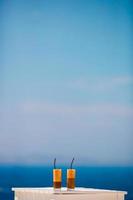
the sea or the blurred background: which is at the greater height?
the blurred background

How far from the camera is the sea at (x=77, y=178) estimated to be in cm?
452

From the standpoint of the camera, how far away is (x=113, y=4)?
479 centimetres

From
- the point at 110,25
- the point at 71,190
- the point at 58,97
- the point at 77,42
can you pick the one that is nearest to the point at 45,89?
the point at 58,97

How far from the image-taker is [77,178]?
463 centimetres

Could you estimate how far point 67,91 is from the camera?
4672 millimetres

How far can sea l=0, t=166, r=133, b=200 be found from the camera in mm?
4520

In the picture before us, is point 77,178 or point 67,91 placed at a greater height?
point 67,91

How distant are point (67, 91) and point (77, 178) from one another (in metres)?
0.70

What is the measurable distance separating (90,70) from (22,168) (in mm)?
955

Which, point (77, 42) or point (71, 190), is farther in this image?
point (77, 42)

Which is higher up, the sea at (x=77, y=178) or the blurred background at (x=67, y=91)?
the blurred background at (x=67, y=91)

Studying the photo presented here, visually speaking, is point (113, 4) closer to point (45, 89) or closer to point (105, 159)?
point (45, 89)

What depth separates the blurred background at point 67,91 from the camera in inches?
181

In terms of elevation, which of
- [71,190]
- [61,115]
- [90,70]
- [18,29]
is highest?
[18,29]
